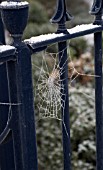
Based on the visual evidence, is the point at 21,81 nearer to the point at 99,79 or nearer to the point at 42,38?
the point at 42,38

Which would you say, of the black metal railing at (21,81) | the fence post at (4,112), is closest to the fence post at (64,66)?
the black metal railing at (21,81)

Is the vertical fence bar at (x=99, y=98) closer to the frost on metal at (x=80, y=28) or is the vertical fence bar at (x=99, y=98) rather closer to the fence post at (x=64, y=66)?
the frost on metal at (x=80, y=28)

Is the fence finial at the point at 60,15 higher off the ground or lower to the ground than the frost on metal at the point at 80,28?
higher

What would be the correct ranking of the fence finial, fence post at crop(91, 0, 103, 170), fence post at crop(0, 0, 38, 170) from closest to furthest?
fence post at crop(0, 0, 38, 170) → the fence finial → fence post at crop(91, 0, 103, 170)

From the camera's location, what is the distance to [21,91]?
110 centimetres

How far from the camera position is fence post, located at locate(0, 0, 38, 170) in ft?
3.42

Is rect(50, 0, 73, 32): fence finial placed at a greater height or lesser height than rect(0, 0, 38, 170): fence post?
greater

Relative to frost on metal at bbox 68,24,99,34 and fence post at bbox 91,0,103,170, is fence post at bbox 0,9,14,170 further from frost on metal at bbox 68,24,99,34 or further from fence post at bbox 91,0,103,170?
fence post at bbox 91,0,103,170

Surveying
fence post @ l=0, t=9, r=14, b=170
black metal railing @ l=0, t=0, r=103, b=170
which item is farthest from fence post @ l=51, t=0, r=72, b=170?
fence post @ l=0, t=9, r=14, b=170

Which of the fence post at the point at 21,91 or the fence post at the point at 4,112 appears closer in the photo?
the fence post at the point at 21,91

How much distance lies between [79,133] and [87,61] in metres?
1.80

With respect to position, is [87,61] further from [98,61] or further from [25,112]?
[25,112]

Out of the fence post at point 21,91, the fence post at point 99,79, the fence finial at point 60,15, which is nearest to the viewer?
the fence post at point 21,91

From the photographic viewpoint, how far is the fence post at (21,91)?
104 centimetres
